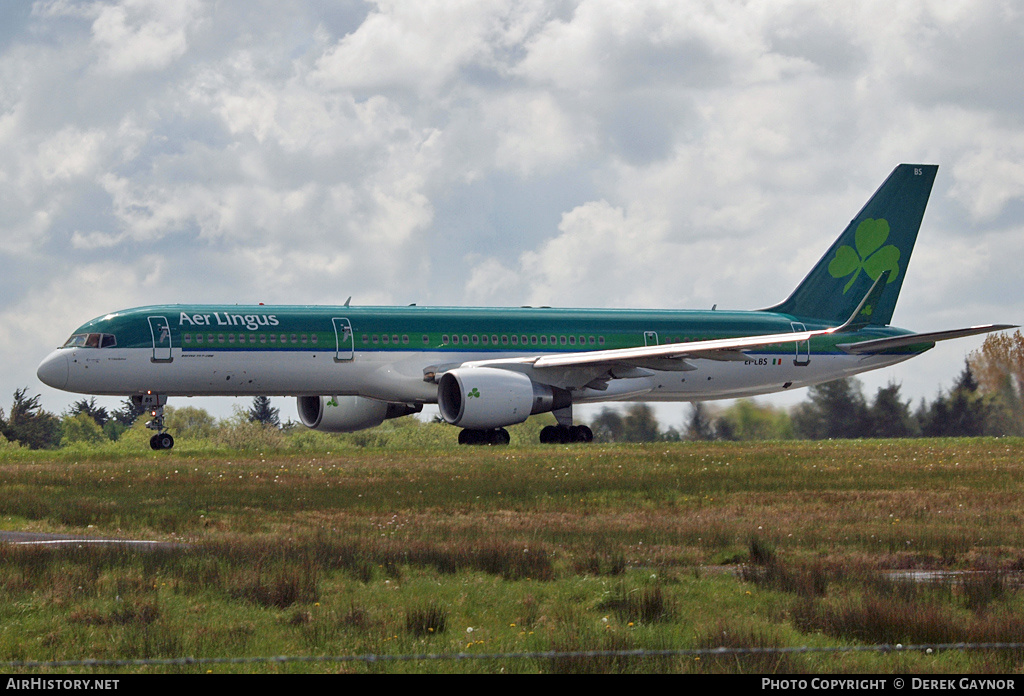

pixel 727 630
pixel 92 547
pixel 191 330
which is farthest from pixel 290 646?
pixel 191 330

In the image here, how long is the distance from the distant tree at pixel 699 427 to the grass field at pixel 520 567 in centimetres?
1479

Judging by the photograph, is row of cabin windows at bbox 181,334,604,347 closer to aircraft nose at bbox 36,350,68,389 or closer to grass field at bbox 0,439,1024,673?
aircraft nose at bbox 36,350,68,389

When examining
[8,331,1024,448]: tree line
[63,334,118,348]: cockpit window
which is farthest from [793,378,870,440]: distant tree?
[63,334,118,348]: cockpit window

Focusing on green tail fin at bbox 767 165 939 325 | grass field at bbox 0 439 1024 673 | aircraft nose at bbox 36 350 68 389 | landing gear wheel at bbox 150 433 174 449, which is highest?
green tail fin at bbox 767 165 939 325

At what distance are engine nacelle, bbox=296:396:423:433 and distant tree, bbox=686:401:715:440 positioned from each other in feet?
29.3

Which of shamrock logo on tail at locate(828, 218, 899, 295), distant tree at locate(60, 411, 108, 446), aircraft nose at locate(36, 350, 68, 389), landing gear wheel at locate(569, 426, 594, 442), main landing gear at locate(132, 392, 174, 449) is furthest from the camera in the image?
distant tree at locate(60, 411, 108, 446)

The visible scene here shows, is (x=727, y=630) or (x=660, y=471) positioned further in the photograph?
(x=660, y=471)

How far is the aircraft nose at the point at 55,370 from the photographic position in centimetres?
3409

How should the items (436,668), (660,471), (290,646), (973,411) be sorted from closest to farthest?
(436,668) < (290,646) < (660,471) < (973,411)

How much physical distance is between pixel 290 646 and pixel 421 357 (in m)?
27.5

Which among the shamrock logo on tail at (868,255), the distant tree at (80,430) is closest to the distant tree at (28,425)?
the distant tree at (80,430)

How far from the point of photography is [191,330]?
34938mm

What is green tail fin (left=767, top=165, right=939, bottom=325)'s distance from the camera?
45.7 meters
